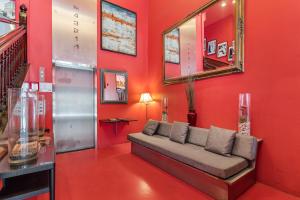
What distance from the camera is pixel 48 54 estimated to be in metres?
3.89

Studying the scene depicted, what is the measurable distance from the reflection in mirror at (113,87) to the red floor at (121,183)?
1.75m

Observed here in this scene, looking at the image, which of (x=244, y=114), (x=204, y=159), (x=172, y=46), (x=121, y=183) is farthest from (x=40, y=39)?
(x=244, y=114)

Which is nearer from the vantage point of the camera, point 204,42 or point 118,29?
point 204,42

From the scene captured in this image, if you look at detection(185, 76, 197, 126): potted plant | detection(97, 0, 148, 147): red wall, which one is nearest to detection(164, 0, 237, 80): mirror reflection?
detection(185, 76, 197, 126): potted plant

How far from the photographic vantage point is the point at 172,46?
443 cm

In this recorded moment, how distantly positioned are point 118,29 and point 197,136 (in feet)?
Answer: 12.3

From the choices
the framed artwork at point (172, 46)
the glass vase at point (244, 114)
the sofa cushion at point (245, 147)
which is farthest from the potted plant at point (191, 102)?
the sofa cushion at point (245, 147)

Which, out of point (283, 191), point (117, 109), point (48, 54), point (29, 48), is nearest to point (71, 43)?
point (48, 54)

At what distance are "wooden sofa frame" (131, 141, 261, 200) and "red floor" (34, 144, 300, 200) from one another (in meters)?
0.09

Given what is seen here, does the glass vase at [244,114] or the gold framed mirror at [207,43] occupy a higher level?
the gold framed mirror at [207,43]

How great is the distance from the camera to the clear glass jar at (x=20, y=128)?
1153 mm

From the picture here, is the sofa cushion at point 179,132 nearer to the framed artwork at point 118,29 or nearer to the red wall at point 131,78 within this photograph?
the red wall at point 131,78

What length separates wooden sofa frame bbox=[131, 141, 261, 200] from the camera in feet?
6.70

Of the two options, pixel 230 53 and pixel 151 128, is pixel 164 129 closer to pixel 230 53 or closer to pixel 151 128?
pixel 151 128
